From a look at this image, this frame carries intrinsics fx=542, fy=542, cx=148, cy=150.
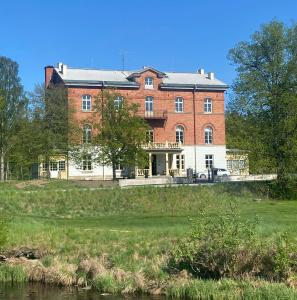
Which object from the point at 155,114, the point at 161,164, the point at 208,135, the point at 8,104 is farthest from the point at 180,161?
the point at 8,104

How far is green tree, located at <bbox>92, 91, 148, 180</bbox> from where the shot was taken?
157ft

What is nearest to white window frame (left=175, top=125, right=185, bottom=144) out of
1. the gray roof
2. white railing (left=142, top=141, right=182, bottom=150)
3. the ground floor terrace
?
the ground floor terrace

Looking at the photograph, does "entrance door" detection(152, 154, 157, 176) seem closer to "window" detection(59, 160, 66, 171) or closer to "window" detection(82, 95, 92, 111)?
"window" detection(82, 95, 92, 111)

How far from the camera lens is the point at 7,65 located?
181 ft

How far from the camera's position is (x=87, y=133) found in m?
53.5

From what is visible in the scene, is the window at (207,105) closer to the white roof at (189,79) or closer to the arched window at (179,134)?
the white roof at (189,79)

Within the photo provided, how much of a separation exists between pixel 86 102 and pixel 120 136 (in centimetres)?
1443

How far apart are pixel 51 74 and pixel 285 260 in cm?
5702

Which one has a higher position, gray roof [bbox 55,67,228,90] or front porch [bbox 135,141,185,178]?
gray roof [bbox 55,67,228,90]

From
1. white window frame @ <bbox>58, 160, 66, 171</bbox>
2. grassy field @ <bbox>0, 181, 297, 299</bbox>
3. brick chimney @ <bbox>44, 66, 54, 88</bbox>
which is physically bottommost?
grassy field @ <bbox>0, 181, 297, 299</bbox>

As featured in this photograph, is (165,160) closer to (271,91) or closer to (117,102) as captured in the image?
(117,102)

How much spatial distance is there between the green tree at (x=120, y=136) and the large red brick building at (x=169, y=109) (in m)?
10.6

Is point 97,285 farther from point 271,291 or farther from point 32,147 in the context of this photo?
point 32,147

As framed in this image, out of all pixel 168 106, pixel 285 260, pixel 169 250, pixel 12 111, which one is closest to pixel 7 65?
pixel 12 111
